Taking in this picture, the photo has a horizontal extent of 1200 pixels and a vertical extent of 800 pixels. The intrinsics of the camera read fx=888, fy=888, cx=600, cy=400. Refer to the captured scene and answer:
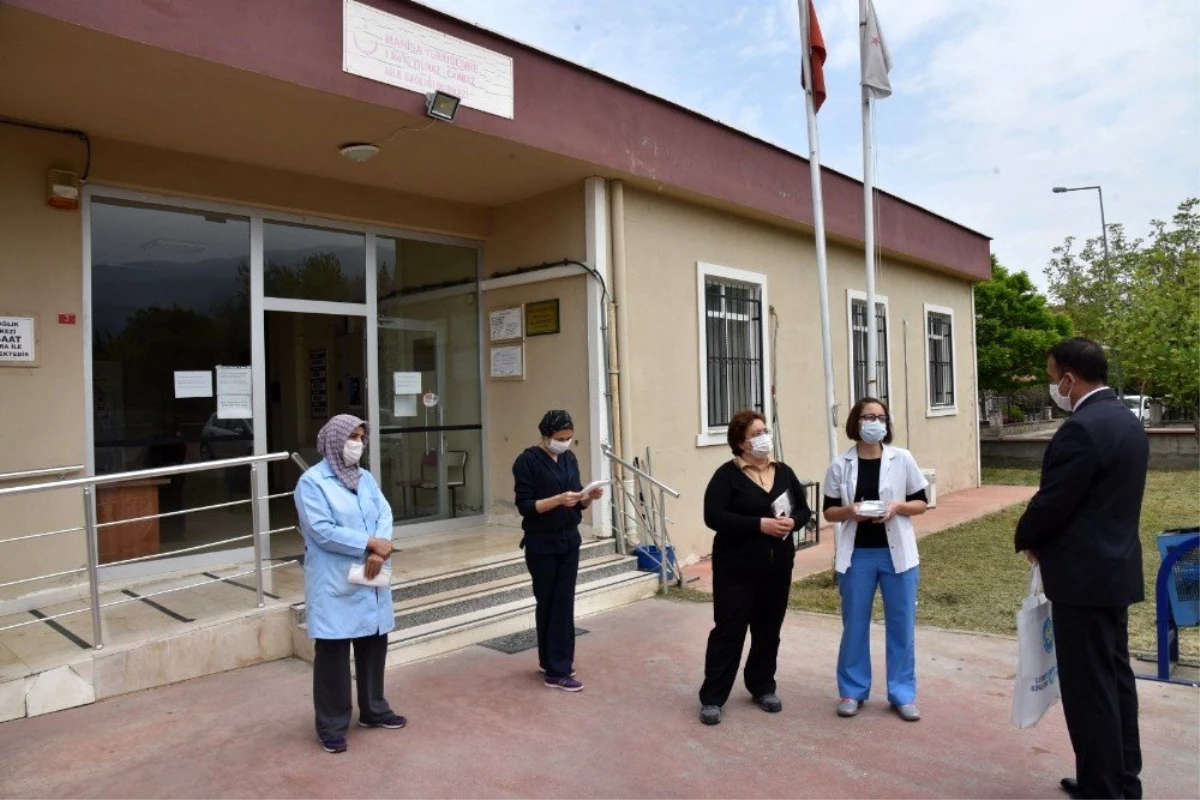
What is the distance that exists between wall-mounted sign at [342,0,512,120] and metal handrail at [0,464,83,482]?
10.2 ft

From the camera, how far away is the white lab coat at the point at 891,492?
4258 mm

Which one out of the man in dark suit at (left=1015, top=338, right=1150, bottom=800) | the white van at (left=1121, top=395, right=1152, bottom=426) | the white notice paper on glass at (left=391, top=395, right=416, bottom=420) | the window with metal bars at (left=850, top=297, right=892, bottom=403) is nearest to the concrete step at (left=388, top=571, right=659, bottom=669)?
the white notice paper on glass at (left=391, top=395, right=416, bottom=420)

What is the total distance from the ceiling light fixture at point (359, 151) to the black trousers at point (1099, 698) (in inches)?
203

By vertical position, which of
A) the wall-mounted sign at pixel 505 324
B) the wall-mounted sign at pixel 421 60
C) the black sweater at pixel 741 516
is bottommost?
the black sweater at pixel 741 516

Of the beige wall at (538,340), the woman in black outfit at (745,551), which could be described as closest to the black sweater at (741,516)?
the woman in black outfit at (745,551)

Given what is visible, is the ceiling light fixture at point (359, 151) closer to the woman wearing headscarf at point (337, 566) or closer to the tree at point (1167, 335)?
the woman wearing headscarf at point (337, 566)

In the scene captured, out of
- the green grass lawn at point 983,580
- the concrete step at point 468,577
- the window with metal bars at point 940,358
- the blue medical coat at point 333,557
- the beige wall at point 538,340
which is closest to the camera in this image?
the blue medical coat at point 333,557

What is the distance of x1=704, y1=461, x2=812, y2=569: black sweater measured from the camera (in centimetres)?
429

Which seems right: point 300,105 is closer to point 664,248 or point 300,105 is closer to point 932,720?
point 664,248

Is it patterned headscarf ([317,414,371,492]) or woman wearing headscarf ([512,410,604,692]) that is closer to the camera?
patterned headscarf ([317,414,371,492])

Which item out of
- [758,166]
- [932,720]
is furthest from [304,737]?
[758,166]

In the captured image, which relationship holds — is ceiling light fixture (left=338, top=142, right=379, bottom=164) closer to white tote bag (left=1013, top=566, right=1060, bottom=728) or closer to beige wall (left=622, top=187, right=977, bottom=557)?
beige wall (left=622, top=187, right=977, bottom=557)

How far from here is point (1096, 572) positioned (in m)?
3.19

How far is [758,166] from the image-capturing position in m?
8.95
